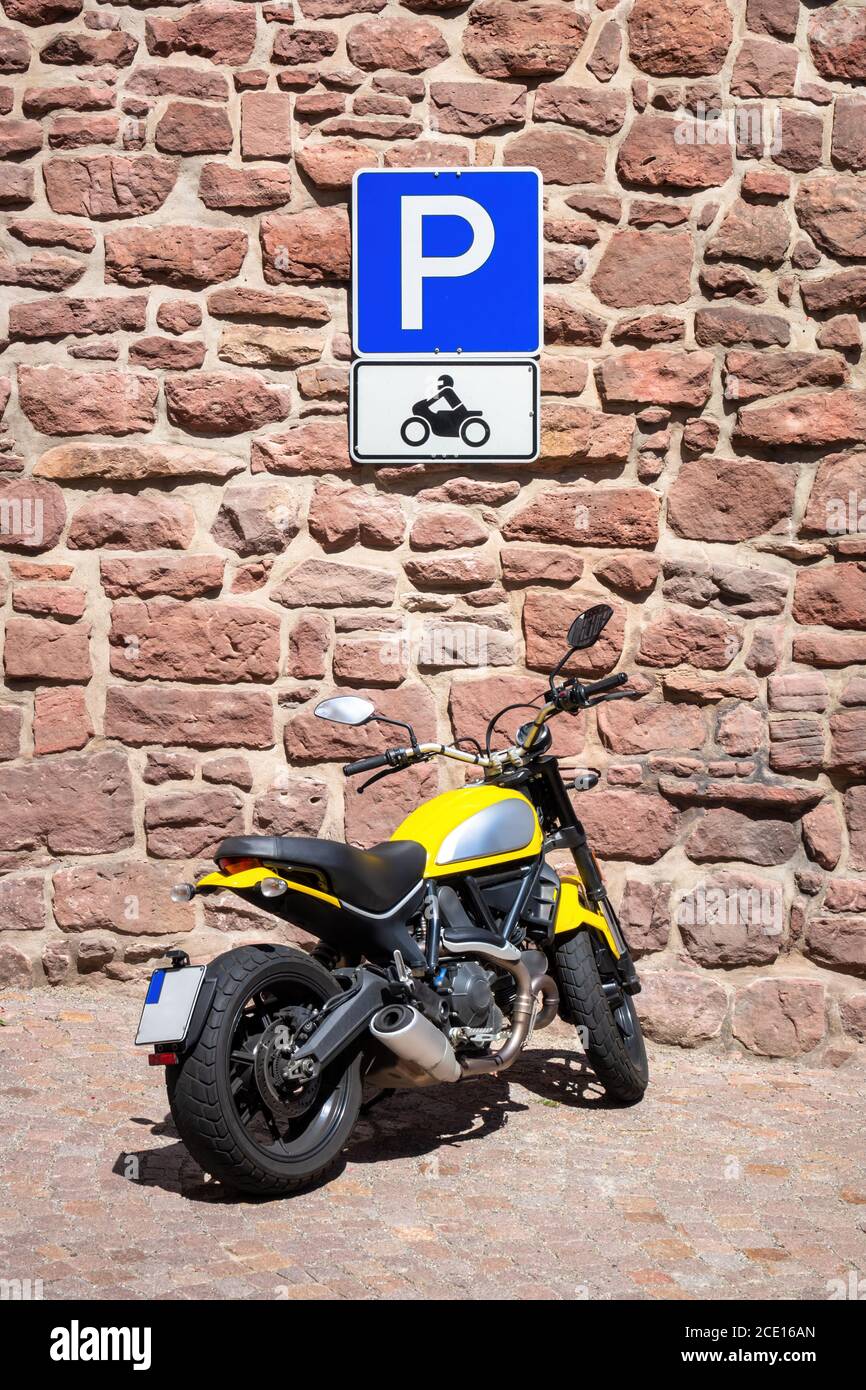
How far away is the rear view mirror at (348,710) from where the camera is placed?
12.8 ft

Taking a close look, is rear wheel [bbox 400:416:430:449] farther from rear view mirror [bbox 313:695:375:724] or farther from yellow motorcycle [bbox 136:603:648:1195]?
rear view mirror [bbox 313:695:375:724]

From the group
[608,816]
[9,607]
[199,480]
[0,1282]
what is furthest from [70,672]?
[0,1282]

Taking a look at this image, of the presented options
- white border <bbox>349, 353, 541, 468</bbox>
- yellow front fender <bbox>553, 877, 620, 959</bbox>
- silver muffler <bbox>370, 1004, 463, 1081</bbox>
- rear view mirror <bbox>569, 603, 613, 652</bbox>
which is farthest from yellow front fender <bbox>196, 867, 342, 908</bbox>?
white border <bbox>349, 353, 541, 468</bbox>

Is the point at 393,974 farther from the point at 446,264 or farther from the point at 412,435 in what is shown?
the point at 446,264

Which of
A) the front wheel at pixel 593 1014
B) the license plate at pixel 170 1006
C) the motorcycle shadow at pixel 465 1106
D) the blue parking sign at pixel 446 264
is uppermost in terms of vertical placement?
the blue parking sign at pixel 446 264

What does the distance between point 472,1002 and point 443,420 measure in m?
2.14

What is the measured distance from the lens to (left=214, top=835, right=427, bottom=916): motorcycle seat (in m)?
3.59

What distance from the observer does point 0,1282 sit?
3.03m

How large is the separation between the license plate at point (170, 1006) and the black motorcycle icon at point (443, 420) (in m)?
2.33

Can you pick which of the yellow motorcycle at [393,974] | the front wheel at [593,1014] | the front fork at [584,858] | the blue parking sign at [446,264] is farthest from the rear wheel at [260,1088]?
the blue parking sign at [446,264]

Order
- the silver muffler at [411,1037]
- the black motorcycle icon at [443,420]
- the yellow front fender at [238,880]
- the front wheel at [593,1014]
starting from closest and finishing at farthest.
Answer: the yellow front fender at [238,880]
the silver muffler at [411,1037]
the front wheel at [593,1014]
the black motorcycle icon at [443,420]

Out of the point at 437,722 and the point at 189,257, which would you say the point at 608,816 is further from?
the point at 189,257

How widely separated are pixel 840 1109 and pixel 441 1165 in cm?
142

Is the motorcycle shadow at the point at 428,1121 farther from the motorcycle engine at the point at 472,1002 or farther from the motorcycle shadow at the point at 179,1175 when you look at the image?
the motorcycle engine at the point at 472,1002
